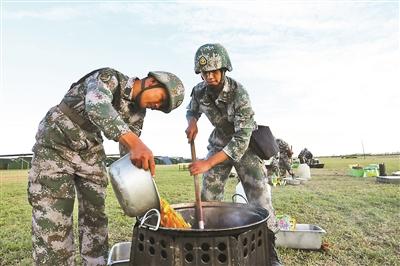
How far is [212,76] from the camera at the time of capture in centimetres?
394

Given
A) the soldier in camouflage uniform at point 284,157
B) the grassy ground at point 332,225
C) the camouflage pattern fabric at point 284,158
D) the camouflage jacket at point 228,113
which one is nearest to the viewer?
the camouflage jacket at point 228,113

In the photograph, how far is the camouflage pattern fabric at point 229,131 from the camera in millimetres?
4062

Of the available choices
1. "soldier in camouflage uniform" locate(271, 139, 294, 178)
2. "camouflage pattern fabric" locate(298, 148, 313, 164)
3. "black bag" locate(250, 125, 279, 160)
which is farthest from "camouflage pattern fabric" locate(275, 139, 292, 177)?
"camouflage pattern fabric" locate(298, 148, 313, 164)

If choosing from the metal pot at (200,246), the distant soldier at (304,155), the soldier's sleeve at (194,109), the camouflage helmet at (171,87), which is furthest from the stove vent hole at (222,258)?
the distant soldier at (304,155)

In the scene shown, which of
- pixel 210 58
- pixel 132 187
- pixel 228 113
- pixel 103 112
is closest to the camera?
pixel 132 187

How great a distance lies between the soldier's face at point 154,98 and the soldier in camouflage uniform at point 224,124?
878mm

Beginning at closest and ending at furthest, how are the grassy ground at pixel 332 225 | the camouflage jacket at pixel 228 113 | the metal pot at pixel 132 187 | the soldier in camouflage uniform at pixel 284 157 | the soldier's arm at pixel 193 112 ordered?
the metal pot at pixel 132 187, the camouflage jacket at pixel 228 113, the soldier's arm at pixel 193 112, the grassy ground at pixel 332 225, the soldier in camouflage uniform at pixel 284 157

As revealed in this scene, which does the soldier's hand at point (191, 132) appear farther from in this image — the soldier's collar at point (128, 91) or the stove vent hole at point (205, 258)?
the stove vent hole at point (205, 258)

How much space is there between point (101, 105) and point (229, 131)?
198cm

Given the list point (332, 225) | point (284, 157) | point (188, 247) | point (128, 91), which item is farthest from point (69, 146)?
point (284, 157)

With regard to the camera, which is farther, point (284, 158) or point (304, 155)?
point (304, 155)

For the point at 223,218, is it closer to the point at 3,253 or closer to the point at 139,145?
the point at 139,145

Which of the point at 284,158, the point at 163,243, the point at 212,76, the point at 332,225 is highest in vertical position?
the point at 212,76

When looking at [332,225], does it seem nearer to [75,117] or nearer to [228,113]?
[228,113]
